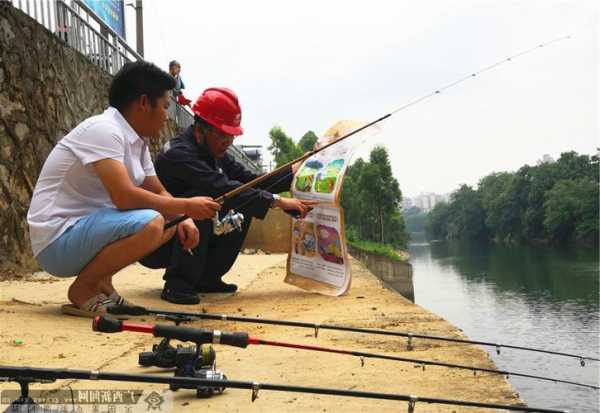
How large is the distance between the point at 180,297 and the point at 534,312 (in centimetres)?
2385

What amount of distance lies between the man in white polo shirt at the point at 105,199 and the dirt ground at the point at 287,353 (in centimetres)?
30

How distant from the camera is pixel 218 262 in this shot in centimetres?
430

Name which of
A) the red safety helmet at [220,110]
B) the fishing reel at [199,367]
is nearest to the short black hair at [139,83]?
the red safety helmet at [220,110]

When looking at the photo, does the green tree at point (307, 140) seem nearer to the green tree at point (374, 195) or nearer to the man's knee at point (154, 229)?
the green tree at point (374, 195)

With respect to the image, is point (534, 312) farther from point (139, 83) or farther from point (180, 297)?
point (139, 83)

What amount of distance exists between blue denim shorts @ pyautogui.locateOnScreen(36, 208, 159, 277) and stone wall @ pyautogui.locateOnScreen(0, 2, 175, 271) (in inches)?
115

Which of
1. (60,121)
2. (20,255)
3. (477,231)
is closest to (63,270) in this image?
(20,255)

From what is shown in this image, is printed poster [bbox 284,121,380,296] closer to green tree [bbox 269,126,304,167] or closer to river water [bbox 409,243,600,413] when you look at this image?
river water [bbox 409,243,600,413]

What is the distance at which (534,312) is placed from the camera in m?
25.2

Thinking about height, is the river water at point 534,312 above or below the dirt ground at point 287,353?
below

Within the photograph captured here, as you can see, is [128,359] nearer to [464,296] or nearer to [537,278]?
[464,296]

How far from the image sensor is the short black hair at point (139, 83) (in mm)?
2992

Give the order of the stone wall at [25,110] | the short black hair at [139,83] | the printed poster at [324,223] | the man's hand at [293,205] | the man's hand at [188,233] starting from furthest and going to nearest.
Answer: the stone wall at [25,110]
the printed poster at [324,223]
the man's hand at [293,205]
the man's hand at [188,233]
the short black hair at [139,83]

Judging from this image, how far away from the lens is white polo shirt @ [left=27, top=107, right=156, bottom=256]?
276 centimetres
